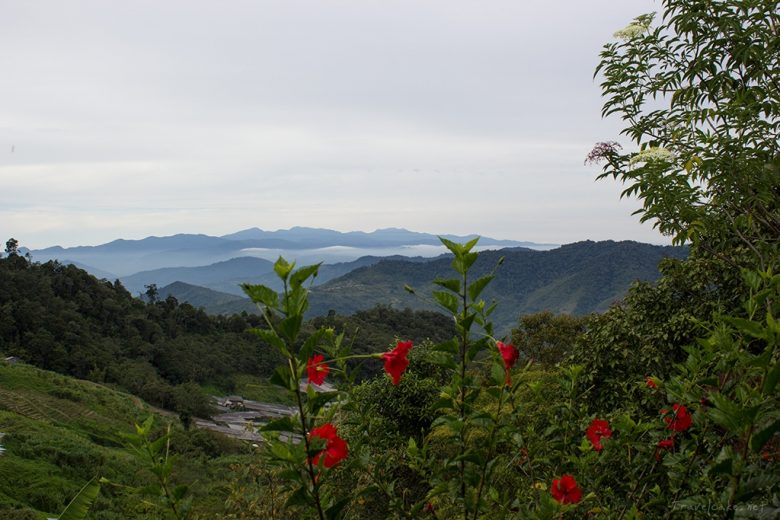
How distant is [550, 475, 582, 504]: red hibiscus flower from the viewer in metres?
1.75

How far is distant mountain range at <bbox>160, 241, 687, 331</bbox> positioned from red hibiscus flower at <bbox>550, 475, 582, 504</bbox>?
140517mm

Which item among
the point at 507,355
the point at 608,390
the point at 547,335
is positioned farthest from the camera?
the point at 547,335

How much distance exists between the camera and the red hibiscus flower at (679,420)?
200 centimetres

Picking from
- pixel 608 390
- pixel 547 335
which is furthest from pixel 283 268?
pixel 547 335

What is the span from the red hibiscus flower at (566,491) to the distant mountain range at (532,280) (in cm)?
14052

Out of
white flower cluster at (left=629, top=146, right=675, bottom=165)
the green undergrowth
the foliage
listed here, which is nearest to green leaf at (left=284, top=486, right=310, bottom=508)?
the green undergrowth

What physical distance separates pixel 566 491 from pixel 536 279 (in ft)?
612

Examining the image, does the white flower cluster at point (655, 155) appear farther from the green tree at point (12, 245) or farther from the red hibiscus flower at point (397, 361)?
the green tree at point (12, 245)

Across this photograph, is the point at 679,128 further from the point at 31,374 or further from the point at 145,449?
the point at 31,374

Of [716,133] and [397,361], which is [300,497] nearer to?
[397,361]

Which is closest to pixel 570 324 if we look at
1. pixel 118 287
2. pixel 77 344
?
pixel 77 344

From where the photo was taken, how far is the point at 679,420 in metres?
Result: 2.02

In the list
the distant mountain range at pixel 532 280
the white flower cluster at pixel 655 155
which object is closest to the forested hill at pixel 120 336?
the white flower cluster at pixel 655 155

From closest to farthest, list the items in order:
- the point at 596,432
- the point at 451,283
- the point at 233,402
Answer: the point at 451,283 → the point at 596,432 → the point at 233,402
